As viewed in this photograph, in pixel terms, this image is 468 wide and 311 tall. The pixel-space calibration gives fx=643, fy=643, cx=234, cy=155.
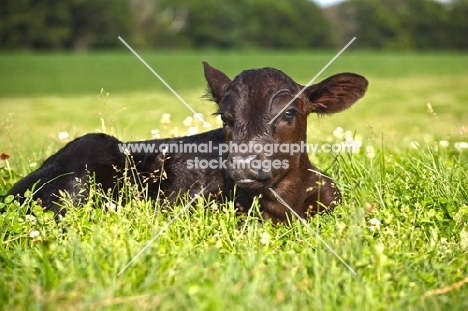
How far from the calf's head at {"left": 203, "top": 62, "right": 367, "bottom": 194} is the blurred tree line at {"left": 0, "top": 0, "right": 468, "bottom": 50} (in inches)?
→ 3344

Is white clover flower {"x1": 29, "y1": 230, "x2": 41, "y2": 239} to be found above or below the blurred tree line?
below

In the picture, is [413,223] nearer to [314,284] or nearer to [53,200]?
[314,284]

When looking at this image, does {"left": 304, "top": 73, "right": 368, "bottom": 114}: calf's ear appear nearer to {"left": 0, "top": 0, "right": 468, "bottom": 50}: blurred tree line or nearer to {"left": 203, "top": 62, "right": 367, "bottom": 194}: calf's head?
{"left": 203, "top": 62, "right": 367, "bottom": 194}: calf's head

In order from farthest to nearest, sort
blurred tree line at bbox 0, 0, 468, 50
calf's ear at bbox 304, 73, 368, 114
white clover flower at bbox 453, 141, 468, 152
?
blurred tree line at bbox 0, 0, 468, 50 → white clover flower at bbox 453, 141, 468, 152 → calf's ear at bbox 304, 73, 368, 114

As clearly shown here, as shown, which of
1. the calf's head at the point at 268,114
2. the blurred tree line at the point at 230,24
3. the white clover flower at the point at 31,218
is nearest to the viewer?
the calf's head at the point at 268,114

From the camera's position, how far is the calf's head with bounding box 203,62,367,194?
5.30 m

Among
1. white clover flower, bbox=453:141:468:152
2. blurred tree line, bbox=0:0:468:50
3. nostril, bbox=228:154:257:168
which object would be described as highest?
blurred tree line, bbox=0:0:468:50

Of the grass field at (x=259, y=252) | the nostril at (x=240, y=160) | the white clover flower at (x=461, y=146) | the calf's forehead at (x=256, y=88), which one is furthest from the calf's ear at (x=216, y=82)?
the white clover flower at (x=461, y=146)

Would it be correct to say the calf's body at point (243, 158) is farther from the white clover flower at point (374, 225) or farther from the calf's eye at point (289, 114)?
the white clover flower at point (374, 225)

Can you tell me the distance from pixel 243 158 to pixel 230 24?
109258 millimetres

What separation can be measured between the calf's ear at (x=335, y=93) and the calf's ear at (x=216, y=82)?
33.1 inches

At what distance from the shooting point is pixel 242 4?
120875 millimetres

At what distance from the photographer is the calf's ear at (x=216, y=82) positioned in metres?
6.45

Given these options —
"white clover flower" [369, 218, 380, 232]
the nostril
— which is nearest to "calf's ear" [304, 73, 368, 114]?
the nostril
